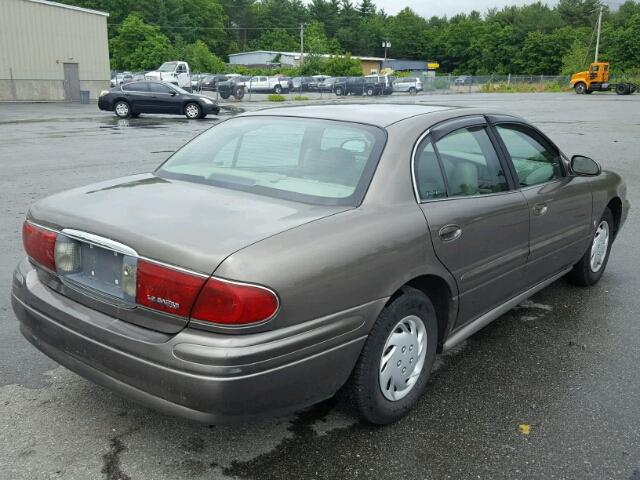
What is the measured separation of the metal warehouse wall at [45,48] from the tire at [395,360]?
36.9 metres

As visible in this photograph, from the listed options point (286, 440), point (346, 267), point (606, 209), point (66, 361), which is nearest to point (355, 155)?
point (346, 267)

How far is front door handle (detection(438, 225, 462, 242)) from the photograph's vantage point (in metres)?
3.09

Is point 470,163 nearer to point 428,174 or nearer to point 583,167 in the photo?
point 428,174

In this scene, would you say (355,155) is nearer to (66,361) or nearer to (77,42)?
(66,361)

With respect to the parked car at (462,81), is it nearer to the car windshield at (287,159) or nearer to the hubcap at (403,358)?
the car windshield at (287,159)

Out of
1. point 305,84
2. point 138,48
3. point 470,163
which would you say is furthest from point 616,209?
point 138,48

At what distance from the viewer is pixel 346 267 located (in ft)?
8.46

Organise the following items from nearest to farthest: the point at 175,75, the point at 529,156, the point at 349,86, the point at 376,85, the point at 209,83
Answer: the point at 529,156, the point at 175,75, the point at 209,83, the point at 349,86, the point at 376,85

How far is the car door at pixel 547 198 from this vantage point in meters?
3.92

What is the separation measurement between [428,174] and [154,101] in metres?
23.3

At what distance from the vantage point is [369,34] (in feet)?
440

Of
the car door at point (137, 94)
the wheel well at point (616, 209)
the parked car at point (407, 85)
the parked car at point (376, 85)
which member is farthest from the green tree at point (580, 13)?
the wheel well at point (616, 209)

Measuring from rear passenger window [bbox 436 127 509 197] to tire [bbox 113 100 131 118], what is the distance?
23162 millimetres

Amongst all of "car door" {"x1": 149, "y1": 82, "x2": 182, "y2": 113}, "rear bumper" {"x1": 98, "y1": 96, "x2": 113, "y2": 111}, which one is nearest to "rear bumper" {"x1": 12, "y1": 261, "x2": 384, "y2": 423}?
"car door" {"x1": 149, "y1": 82, "x2": 182, "y2": 113}
